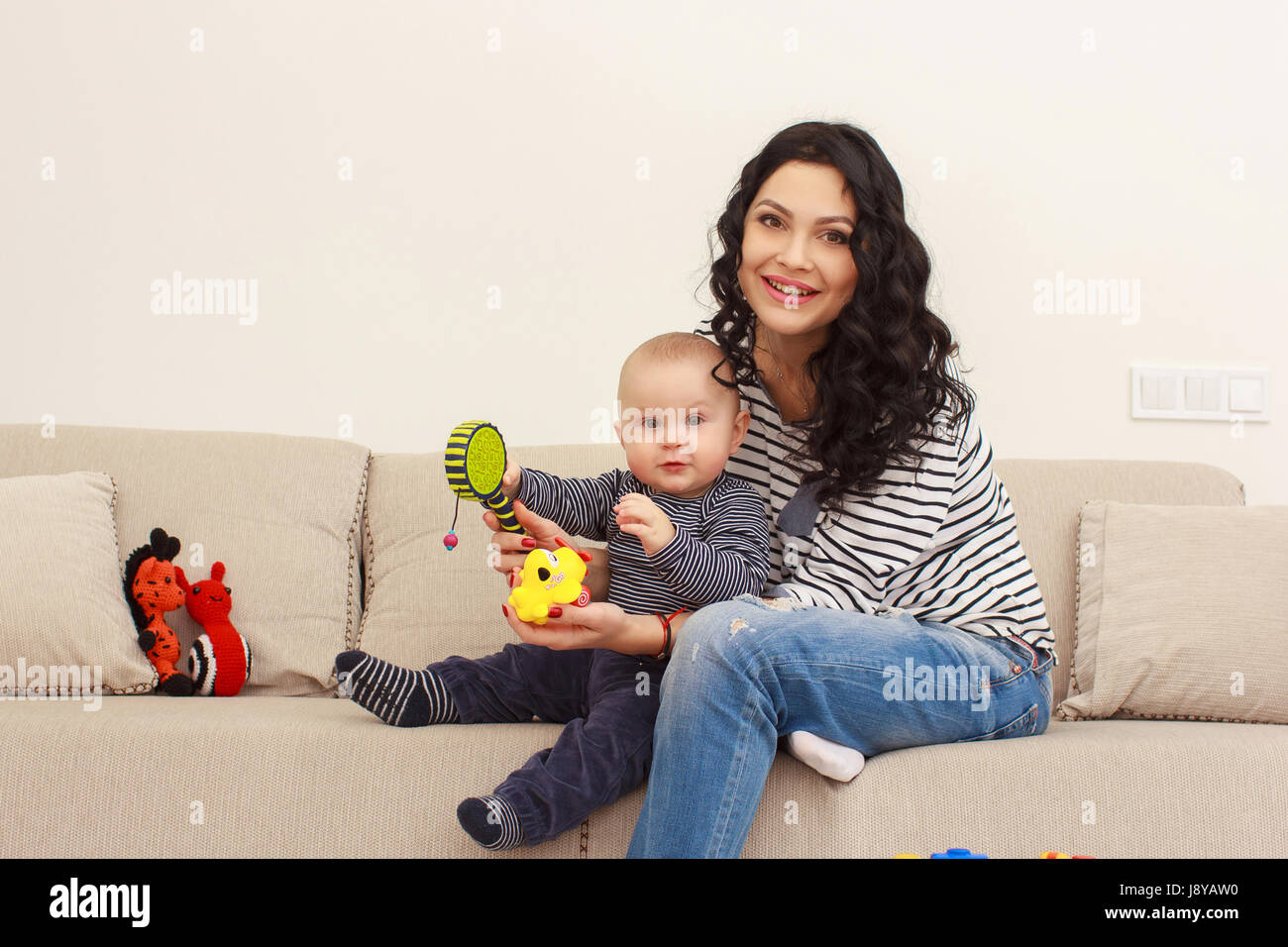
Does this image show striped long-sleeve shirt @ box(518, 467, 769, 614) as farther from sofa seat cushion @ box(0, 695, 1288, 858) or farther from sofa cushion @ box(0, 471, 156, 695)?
sofa cushion @ box(0, 471, 156, 695)

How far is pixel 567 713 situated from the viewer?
1481 mm

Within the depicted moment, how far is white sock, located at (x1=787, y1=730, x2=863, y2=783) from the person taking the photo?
1.21m

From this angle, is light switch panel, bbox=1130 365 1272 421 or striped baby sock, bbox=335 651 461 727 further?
light switch panel, bbox=1130 365 1272 421

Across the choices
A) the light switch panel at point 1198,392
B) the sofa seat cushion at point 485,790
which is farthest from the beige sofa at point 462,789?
the light switch panel at point 1198,392

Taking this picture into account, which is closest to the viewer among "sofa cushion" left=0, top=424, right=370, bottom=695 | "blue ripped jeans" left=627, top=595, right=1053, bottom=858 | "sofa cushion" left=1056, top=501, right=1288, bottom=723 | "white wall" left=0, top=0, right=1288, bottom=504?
"blue ripped jeans" left=627, top=595, right=1053, bottom=858

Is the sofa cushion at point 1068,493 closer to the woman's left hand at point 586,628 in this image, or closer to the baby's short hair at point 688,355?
the baby's short hair at point 688,355

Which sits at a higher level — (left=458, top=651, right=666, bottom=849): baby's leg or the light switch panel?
the light switch panel

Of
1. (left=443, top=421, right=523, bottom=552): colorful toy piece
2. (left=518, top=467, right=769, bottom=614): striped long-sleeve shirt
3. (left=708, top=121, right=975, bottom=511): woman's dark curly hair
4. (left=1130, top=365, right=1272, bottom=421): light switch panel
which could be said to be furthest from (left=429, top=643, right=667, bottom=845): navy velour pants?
(left=1130, top=365, right=1272, bottom=421): light switch panel

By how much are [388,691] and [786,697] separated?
0.53 m

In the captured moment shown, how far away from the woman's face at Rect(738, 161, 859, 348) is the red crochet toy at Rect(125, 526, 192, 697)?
1055mm

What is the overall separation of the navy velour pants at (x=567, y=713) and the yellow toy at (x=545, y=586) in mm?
144

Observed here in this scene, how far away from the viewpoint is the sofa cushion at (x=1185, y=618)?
1.63 m

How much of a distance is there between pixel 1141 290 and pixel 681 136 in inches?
41.3
